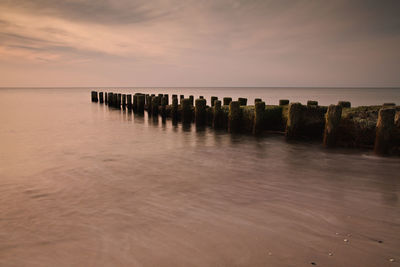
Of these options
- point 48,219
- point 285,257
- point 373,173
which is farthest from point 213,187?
point 373,173

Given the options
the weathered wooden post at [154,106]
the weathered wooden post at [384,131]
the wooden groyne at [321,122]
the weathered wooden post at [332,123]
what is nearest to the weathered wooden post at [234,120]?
the wooden groyne at [321,122]

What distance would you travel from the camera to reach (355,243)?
10.3 feet

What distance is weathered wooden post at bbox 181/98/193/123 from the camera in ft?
45.7

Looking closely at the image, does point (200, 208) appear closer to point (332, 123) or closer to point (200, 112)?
point (332, 123)

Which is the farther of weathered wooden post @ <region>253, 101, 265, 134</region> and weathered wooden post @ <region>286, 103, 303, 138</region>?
weathered wooden post @ <region>253, 101, 265, 134</region>

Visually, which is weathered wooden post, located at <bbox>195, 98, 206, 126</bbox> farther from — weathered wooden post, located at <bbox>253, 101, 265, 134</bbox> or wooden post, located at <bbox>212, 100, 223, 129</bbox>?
weathered wooden post, located at <bbox>253, 101, 265, 134</bbox>

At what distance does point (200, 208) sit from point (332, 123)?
5.73m

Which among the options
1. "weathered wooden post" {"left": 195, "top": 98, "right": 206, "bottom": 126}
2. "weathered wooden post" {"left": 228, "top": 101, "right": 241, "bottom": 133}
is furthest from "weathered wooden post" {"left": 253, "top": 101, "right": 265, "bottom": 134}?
"weathered wooden post" {"left": 195, "top": 98, "right": 206, "bottom": 126}

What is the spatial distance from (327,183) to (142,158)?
190 inches

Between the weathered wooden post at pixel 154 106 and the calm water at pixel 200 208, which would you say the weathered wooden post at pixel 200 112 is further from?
the weathered wooden post at pixel 154 106

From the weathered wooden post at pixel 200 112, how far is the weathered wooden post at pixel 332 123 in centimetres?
577

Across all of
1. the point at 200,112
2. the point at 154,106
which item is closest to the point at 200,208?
the point at 200,112

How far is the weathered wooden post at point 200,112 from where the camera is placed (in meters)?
12.6

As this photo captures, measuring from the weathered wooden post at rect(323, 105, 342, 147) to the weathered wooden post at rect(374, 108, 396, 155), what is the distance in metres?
1.01
